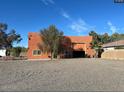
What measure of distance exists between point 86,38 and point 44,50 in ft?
48.6

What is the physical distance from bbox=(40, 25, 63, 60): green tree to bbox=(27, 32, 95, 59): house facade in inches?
128

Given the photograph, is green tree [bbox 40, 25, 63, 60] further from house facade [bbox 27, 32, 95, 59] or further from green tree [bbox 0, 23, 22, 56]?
green tree [bbox 0, 23, 22, 56]

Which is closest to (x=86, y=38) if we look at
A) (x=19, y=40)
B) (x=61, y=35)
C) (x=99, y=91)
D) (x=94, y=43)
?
(x=94, y=43)

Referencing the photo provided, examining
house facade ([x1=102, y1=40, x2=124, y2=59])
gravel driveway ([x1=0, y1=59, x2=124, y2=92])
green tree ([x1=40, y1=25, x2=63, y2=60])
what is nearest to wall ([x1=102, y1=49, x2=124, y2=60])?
house facade ([x1=102, y1=40, x2=124, y2=59])

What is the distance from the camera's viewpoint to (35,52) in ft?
209

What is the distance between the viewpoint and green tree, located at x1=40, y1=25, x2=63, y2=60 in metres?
57.6

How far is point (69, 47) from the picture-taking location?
6688 cm

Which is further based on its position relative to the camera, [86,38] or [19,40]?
[19,40]

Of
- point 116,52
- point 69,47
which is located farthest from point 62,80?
point 69,47

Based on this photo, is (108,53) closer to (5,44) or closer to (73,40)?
(73,40)

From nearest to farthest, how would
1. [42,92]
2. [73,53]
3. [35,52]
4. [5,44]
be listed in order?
[42,92], [35,52], [73,53], [5,44]

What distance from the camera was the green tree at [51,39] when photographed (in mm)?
57594

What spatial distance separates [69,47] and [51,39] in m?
10.3

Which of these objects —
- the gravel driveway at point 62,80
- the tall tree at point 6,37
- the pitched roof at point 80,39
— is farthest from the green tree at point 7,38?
the gravel driveway at point 62,80
